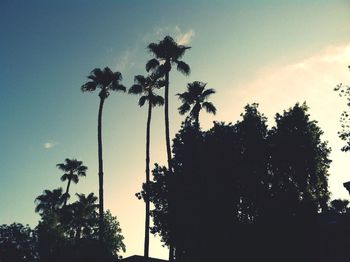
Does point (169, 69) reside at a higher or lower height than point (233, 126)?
higher

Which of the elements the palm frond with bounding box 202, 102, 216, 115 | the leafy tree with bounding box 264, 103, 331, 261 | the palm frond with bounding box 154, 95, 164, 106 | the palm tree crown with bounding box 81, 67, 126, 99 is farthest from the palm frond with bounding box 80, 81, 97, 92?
the leafy tree with bounding box 264, 103, 331, 261

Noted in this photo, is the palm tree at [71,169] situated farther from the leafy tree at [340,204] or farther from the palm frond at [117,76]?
the leafy tree at [340,204]

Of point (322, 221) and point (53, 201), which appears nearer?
point (322, 221)

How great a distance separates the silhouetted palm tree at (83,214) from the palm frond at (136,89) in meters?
22.3

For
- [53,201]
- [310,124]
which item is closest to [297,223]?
[310,124]

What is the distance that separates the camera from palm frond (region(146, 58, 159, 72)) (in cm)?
3453

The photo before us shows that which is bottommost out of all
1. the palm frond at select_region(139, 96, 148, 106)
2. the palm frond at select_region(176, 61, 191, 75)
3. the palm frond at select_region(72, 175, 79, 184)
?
the palm frond at select_region(72, 175, 79, 184)

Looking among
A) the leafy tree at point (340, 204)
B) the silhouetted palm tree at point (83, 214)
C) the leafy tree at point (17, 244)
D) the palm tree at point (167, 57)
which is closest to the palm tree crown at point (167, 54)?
the palm tree at point (167, 57)

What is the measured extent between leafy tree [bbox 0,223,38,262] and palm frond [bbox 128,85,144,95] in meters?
50.5

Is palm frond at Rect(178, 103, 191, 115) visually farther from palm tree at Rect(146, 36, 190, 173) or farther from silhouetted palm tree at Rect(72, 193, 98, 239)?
silhouetted palm tree at Rect(72, 193, 98, 239)

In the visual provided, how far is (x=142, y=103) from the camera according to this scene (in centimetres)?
3672

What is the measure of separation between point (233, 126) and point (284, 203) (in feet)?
27.9

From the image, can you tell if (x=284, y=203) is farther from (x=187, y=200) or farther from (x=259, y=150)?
(x=187, y=200)

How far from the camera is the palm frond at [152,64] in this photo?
113 feet
